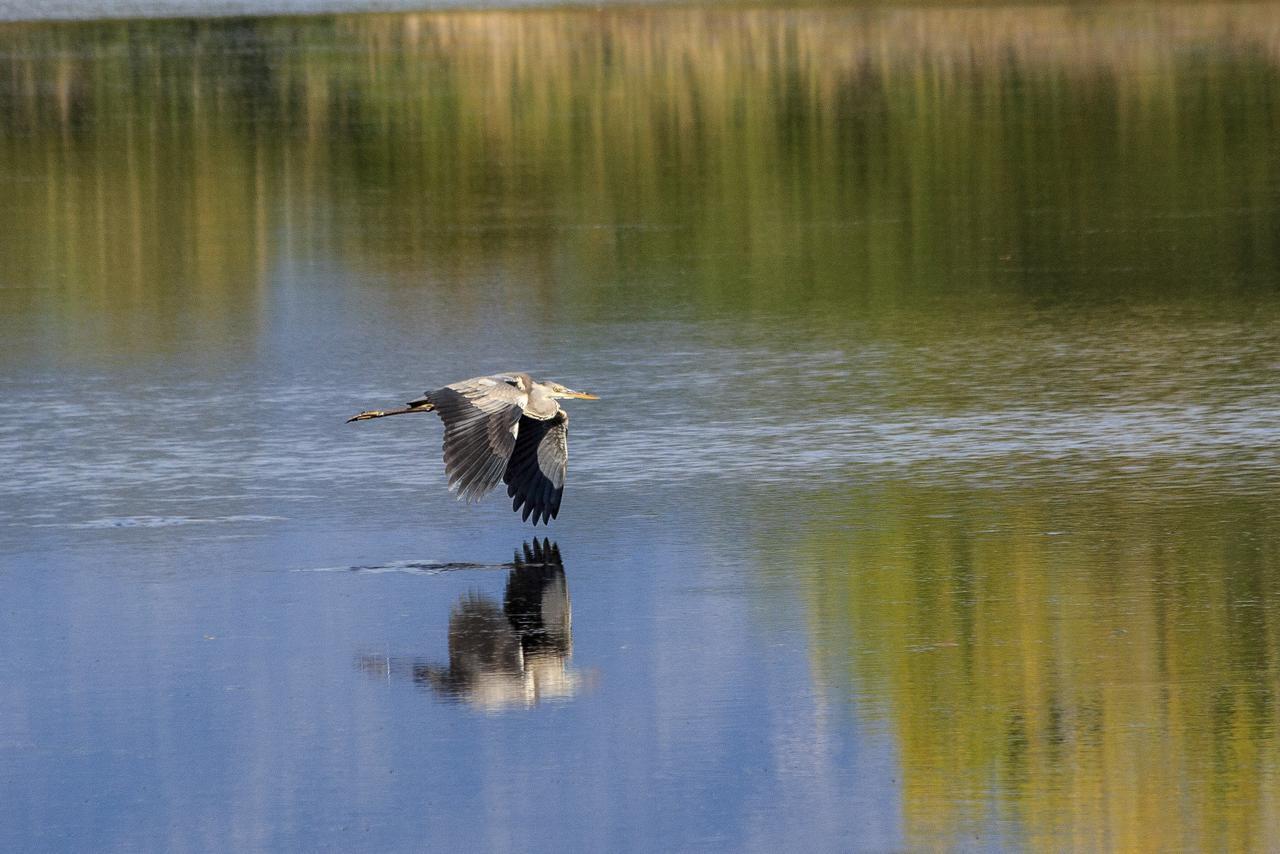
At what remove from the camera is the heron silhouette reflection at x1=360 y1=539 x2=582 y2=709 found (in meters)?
8.41

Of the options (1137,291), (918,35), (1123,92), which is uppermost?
(918,35)

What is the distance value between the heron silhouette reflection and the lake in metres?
0.02

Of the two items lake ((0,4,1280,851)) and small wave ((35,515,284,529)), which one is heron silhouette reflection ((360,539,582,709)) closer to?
lake ((0,4,1280,851))

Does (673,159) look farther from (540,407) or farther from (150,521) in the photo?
(540,407)

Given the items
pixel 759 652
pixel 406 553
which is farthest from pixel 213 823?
pixel 406 553

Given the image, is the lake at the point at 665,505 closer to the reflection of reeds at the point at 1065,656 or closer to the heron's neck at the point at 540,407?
the reflection of reeds at the point at 1065,656

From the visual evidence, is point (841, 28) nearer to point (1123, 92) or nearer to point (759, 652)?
point (1123, 92)

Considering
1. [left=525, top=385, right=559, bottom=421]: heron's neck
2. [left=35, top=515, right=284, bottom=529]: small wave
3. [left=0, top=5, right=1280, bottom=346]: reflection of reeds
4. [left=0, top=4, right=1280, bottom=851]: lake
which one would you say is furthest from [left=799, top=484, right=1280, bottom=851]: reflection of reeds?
[left=0, top=5, right=1280, bottom=346]: reflection of reeds

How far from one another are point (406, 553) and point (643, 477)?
1640mm

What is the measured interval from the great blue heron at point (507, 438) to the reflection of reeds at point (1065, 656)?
1.23m

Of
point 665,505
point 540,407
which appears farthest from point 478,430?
point 665,505

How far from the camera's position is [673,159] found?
25344 mm

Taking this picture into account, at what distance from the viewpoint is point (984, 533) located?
1027cm

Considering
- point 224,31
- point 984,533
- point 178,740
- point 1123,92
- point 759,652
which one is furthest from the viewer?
point 224,31
